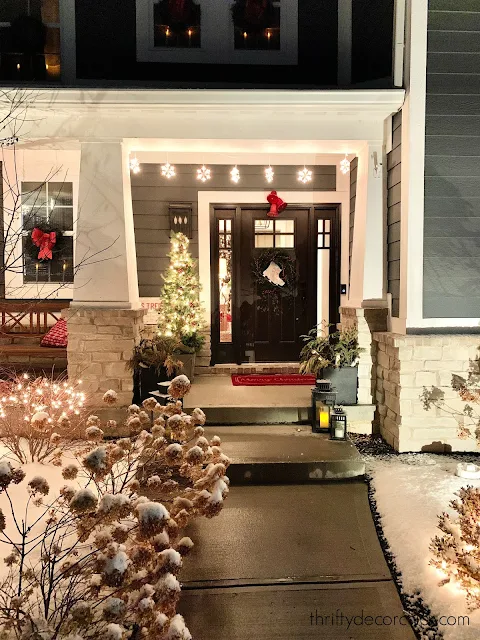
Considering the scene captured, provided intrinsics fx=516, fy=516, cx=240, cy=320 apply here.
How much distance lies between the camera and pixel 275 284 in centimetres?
834

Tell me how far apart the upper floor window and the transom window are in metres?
3.62

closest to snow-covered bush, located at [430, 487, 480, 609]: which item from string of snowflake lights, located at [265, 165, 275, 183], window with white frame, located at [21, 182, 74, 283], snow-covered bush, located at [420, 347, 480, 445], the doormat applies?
snow-covered bush, located at [420, 347, 480, 445]

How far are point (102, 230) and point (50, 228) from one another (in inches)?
77.1

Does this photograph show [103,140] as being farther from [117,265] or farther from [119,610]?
[119,610]

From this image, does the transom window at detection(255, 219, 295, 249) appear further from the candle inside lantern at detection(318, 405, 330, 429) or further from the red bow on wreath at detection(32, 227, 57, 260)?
the candle inside lantern at detection(318, 405, 330, 429)

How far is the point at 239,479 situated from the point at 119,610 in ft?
9.14

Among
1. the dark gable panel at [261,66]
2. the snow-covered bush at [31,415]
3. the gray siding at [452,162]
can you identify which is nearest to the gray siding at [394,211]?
the gray siding at [452,162]

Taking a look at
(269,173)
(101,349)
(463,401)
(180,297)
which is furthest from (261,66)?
(463,401)

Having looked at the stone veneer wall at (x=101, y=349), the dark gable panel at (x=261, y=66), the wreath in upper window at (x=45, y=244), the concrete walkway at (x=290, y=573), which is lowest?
the concrete walkway at (x=290, y=573)

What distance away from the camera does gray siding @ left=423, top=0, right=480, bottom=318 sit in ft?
19.2

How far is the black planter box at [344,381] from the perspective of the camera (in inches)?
251

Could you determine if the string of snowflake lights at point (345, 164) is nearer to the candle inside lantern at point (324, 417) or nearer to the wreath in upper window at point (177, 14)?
the wreath in upper window at point (177, 14)

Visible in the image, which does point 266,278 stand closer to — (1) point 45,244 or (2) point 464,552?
(1) point 45,244

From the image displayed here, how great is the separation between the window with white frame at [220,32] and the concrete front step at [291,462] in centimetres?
480
